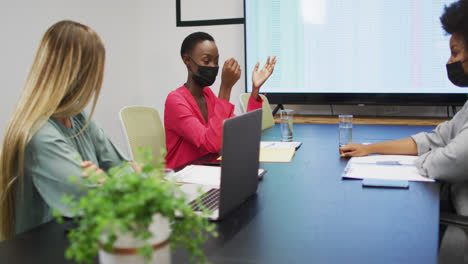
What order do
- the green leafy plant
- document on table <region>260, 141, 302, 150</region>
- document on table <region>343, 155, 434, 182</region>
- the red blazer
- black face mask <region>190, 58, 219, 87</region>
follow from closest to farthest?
the green leafy plant < document on table <region>343, 155, 434, 182</region> < the red blazer < document on table <region>260, 141, 302, 150</region> < black face mask <region>190, 58, 219, 87</region>

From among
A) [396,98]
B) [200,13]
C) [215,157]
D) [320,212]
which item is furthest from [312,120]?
[320,212]

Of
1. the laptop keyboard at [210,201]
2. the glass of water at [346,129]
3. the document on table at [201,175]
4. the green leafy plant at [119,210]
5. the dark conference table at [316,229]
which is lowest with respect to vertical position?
the dark conference table at [316,229]

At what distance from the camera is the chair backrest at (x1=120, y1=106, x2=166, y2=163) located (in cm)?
186

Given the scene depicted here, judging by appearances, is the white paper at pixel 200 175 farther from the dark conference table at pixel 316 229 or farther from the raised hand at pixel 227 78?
the raised hand at pixel 227 78

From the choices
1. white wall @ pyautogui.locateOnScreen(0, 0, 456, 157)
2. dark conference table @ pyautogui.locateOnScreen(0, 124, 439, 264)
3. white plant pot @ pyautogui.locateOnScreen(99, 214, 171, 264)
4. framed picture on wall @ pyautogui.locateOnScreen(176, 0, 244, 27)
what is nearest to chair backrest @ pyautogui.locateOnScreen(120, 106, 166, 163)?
dark conference table @ pyautogui.locateOnScreen(0, 124, 439, 264)

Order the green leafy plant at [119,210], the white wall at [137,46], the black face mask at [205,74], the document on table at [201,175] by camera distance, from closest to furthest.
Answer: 1. the green leafy plant at [119,210]
2. the document on table at [201,175]
3. the black face mask at [205,74]
4. the white wall at [137,46]

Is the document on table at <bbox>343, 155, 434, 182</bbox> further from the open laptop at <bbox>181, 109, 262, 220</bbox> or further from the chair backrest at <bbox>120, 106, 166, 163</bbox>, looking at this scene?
the chair backrest at <bbox>120, 106, 166, 163</bbox>

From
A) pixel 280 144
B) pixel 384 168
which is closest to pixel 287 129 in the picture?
pixel 280 144

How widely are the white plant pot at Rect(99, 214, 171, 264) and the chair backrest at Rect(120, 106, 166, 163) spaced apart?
1223 mm

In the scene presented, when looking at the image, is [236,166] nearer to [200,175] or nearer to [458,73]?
[200,175]

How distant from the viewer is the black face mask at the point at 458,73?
1.72 metres

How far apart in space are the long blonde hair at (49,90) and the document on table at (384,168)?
0.85 meters

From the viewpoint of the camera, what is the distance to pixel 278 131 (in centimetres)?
263

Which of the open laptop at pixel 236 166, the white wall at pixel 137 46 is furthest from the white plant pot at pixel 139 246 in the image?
the white wall at pixel 137 46
